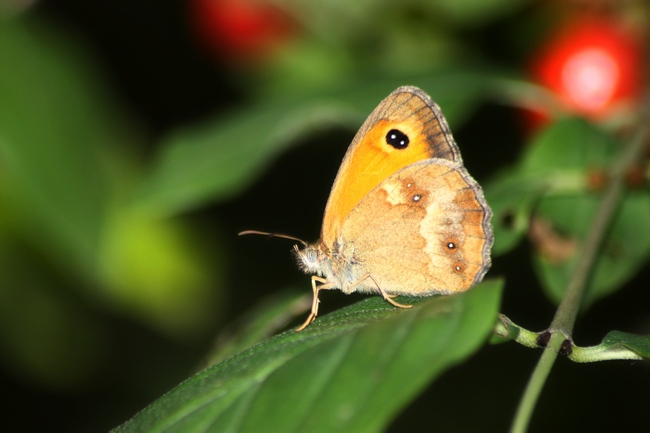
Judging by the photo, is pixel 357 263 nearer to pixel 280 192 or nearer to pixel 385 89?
pixel 385 89

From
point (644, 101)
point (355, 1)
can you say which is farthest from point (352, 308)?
point (355, 1)

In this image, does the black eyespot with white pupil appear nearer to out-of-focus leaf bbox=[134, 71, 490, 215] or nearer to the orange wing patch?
the orange wing patch

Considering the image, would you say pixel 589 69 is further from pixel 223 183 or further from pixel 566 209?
pixel 223 183

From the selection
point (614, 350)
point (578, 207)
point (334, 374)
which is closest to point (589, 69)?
point (578, 207)

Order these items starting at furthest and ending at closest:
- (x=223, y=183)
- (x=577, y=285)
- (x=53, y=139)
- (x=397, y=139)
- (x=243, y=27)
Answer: (x=243, y=27), (x=53, y=139), (x=223, y=183), (x=397, y=139), (x=577, y=285)

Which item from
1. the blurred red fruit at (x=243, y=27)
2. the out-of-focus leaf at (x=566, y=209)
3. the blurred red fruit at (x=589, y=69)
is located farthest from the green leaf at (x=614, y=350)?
the blurred red fruit at (x=243, y=27)

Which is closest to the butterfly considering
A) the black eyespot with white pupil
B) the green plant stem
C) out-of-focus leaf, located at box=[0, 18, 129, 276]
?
the black eyespot with white pupil

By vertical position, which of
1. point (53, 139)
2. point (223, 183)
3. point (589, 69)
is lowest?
point (589, 69)
